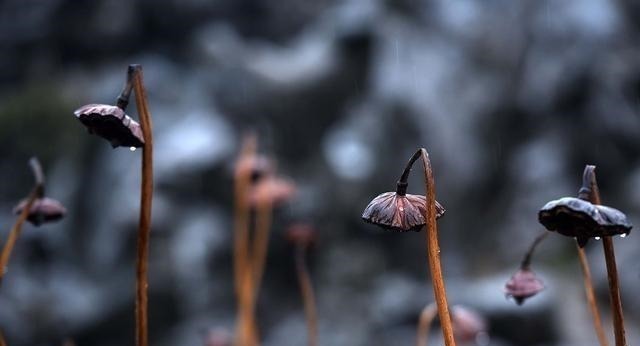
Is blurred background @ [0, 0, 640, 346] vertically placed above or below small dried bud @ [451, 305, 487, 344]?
above

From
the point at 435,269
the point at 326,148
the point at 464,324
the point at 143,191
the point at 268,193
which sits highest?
the point at 326,148

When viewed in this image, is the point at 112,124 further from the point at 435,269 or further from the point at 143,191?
the point at 435,269

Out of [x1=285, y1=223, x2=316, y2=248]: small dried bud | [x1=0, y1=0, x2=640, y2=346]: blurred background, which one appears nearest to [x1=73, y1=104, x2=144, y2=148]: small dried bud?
[x1=285, y1=223, x2=316, y2=248]: small dried bud

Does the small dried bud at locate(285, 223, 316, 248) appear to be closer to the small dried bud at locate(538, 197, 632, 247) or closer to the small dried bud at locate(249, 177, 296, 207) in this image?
the small dried bud at locate(249, 177, 296, 207)

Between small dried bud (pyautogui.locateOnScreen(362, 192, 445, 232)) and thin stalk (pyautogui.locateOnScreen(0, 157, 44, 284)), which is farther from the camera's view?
thin stalk (pyautogui.locateOnScreen(0, 157, 44, 284))

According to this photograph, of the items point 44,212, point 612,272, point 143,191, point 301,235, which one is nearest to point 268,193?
point 301,235

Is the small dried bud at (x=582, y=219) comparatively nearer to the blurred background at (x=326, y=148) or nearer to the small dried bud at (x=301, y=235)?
the small dried bud at (x=301, y=235)
